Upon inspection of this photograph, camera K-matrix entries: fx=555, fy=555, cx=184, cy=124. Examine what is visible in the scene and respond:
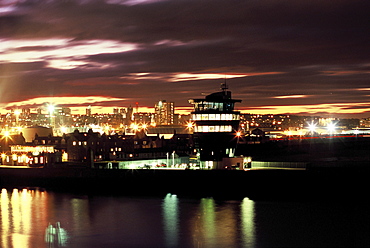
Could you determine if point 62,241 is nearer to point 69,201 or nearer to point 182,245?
point 182,245

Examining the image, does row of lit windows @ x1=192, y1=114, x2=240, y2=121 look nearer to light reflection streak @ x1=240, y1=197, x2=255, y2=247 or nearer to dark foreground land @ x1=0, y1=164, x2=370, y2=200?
dark foreground land @ x1=0, y1=164, x2=370, y2=200

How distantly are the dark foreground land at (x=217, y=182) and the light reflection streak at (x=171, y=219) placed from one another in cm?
305

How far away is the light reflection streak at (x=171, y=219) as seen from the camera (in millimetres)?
35719

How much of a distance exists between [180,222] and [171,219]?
103 centimetres

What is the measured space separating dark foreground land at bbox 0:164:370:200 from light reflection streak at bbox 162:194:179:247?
3048 millimetres

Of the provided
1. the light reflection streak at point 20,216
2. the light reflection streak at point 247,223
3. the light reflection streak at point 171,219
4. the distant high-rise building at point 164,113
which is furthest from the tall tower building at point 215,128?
the distant high-rise building at point 164,113

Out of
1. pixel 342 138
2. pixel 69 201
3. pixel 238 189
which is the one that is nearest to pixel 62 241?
pixel 69 201

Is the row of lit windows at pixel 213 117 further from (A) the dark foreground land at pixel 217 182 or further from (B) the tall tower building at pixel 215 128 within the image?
(A) the dark foreground land at pixel 217 182

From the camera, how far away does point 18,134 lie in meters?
93.1

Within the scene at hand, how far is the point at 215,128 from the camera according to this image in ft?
185

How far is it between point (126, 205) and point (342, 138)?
201ft

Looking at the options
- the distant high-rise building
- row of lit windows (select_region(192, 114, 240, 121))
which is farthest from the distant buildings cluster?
the distant high-rise building

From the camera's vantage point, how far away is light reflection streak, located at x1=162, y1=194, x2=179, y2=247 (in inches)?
1406

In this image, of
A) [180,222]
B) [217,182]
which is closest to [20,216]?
[180,222]
